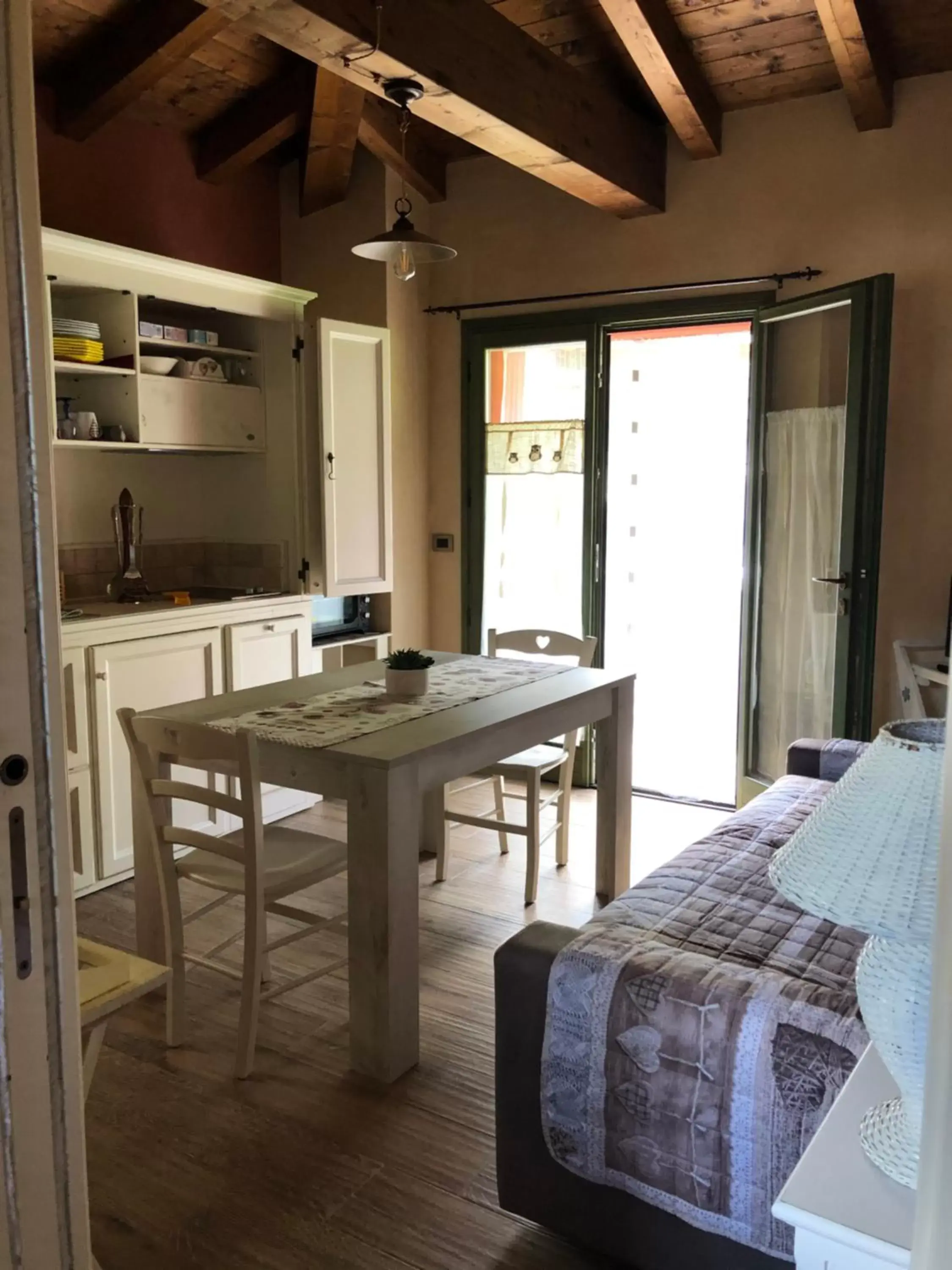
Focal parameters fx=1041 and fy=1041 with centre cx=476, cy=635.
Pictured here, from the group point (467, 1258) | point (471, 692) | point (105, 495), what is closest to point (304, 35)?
point (471, 692)

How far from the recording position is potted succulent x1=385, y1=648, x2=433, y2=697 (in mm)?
3182

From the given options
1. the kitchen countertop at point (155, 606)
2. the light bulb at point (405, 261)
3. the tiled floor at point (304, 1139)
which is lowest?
the tiled floor at point (304, 1139)

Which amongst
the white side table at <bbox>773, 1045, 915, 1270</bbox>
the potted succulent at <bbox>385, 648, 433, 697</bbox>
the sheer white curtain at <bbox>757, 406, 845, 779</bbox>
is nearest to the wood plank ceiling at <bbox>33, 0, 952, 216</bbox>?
the sheer white curtain at <bbox>757, 406, 845, 779</bbox>

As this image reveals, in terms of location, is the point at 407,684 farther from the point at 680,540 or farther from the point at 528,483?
the point at 680,540

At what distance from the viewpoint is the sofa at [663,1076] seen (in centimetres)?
167

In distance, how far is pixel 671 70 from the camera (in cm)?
379

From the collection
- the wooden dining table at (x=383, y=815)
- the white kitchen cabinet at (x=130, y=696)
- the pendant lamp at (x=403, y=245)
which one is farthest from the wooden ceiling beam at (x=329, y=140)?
the wooden dining table at (x=383, y=815)

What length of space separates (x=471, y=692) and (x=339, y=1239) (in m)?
1.58

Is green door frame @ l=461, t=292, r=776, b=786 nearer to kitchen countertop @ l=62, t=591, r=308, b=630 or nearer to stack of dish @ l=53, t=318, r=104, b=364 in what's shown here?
kitchen countertop @ l=62, t=591, r=308, b=630

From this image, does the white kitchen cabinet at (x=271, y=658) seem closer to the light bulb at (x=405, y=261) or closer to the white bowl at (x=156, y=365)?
the white bowl at (x=156, y=365)

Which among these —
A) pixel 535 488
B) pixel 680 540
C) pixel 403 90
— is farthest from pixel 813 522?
pixel 403 90

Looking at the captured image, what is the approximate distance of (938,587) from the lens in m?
3.99

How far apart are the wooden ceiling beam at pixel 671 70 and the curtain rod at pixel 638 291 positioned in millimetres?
524

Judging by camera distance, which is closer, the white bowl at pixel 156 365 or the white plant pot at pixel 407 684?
the white plant pot at pixel 407 684
